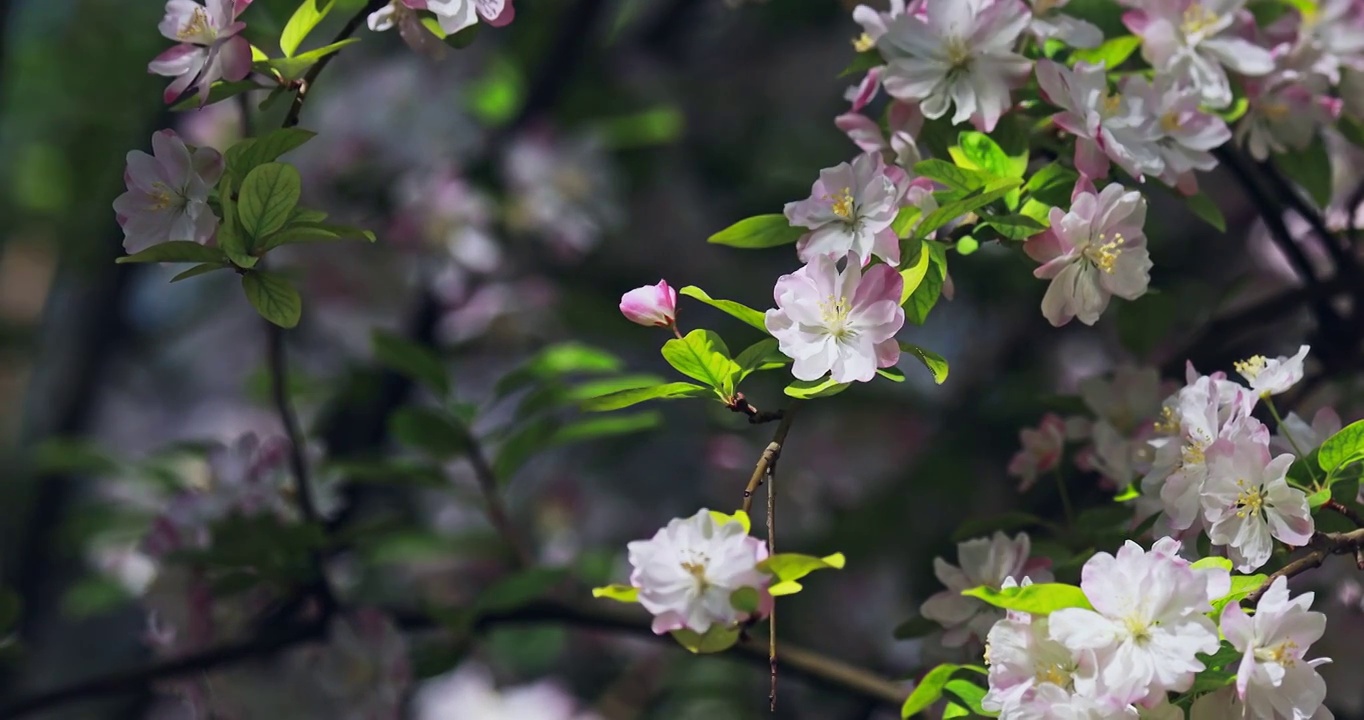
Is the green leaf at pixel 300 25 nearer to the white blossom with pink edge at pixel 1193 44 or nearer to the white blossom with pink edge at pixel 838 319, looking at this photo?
the white blossom with pink edge at pixel 838 319

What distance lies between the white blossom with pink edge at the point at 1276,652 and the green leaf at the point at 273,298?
48cm

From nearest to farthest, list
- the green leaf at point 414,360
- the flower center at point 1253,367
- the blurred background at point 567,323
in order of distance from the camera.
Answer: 1. the flower center at point 1253,367
2. the green leaf at point 414,360
3. the blurred background at point 567,323

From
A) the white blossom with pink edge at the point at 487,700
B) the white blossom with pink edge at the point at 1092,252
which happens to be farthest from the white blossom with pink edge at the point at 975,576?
the white blossom with pink edge at the point at 487,700

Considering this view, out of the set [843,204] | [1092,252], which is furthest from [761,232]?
[1092,252]

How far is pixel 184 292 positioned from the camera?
203cm

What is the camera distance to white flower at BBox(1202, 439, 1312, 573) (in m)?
0.61

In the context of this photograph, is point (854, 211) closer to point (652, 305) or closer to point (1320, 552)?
point (652, 305)

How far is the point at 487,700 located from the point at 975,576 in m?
0.93

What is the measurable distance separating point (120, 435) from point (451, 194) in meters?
1.13

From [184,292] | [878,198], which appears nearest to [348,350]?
[184,292]

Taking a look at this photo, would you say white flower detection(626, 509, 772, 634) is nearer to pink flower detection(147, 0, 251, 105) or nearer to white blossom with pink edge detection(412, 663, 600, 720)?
pink flower detection(147, 0, 251, 105)

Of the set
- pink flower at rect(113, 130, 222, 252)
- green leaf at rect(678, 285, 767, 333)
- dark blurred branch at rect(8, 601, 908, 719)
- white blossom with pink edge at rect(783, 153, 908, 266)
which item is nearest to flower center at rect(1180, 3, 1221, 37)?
white blossom with pink edge at rect(783, 153, 908, 266)

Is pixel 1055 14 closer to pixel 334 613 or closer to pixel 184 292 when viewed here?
pixel 334 613

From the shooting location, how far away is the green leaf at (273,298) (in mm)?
651
